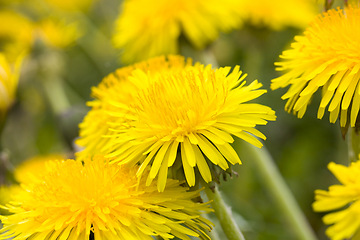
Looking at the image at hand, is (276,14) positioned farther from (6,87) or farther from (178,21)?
(6,87)

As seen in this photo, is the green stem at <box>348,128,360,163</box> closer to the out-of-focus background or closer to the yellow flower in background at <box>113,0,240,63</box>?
the out-of-focus background

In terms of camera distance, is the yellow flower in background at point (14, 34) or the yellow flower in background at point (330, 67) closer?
the yellow flower in background at point (330, 67)

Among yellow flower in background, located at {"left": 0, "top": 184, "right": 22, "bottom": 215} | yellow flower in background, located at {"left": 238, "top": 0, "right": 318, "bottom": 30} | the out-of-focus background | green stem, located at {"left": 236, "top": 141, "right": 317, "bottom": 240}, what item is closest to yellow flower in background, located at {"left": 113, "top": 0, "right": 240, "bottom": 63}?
the out-of-focus background

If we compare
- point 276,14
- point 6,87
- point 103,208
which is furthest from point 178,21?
point 103,208

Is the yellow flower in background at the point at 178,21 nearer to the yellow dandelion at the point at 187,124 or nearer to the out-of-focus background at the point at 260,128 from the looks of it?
the out-of-focus background at the point at 260,128

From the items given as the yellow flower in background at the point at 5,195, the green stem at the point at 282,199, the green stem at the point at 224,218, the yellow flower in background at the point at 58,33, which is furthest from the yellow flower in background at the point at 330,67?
the yellow flower in background at the point at 58,33

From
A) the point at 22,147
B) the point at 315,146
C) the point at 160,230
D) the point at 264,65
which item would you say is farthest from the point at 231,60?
Answer: the point at 160,230
